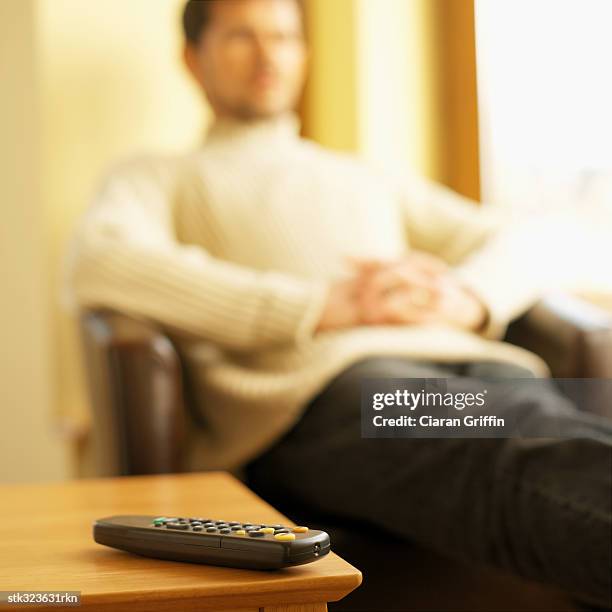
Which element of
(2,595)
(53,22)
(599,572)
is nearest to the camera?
(2,595)

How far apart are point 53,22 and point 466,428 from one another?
4.26 ft

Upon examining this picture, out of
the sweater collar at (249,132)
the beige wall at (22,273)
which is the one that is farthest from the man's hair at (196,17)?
the beige wall at (22,273)

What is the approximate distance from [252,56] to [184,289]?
0.47 metres

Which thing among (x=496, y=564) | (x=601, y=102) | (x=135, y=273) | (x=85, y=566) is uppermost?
(x=601, y=102)

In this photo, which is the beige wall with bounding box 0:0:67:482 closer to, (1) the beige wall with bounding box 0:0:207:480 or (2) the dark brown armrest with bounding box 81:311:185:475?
(1) the beige wall with bounding box 0:0:207:480

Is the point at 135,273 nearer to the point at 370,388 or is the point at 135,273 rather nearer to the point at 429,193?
the point at 429,193

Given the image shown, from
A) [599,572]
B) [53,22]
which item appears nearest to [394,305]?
[599,572]

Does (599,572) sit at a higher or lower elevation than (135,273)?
lower

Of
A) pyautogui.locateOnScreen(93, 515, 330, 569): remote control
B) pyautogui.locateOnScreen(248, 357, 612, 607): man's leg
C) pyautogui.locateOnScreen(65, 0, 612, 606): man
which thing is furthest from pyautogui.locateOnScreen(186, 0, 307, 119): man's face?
pyautogui.locateOnScreen(93, 515, 330, 569): remote control

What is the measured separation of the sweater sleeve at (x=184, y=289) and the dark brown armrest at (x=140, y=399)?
0.07 metres

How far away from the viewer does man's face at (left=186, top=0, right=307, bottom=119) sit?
142 cm

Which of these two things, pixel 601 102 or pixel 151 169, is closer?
pixel 601 102

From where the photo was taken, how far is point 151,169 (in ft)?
4.58

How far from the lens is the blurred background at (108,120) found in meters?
0.99
